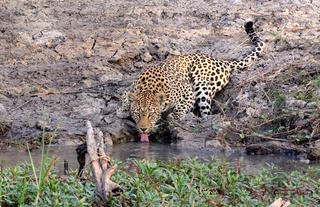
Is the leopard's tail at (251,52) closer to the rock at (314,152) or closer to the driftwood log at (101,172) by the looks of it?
the rock at (314,152)

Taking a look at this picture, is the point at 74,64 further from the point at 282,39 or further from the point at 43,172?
the point at 43,172

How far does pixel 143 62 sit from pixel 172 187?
638 cm

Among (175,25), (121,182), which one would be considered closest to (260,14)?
(175,25)

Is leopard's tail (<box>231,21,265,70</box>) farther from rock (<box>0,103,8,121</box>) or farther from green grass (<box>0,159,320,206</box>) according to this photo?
green grass (<box>0,159,320,206</box>)

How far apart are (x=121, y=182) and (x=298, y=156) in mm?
3547

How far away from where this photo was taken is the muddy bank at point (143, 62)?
9.34 metres

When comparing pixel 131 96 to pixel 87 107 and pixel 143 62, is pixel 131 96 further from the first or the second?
pixel 143 62

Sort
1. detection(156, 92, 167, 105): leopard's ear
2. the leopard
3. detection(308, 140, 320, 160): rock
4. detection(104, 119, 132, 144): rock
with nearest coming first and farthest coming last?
detection(308, 140, 320, 160): rock
detection(104, 119, 132, 144): rock
the leopard
detection(156, 92, 167, 105): leopard's ear

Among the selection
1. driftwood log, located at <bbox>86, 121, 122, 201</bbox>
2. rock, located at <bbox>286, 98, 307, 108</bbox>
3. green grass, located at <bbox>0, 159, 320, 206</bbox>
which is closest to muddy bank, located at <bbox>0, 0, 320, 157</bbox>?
rock, located at <bbox>286, 98, 307, 108</bbox>

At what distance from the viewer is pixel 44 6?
12695 millimetres

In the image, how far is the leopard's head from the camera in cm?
991

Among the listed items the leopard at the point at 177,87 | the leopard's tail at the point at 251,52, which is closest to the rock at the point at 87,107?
the leopard at the point at 177,87

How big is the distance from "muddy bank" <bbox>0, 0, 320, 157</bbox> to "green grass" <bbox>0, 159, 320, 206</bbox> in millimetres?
2375

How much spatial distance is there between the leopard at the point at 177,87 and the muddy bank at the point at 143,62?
0.66ft
